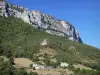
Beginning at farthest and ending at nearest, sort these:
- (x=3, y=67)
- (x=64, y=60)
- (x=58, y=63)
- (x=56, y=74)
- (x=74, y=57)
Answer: (x=74, y=57) < (x=64, y=60) < (x=58, y=63) < (x=56, y=74) < (x=3, y=67)

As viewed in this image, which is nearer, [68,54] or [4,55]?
[4,55]

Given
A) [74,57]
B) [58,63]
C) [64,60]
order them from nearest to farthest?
[58,63]
[64,60]
[74,57]

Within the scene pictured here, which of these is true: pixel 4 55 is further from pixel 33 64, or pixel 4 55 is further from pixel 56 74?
pixel 56 74

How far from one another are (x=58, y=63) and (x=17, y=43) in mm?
44617

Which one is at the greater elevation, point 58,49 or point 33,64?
point 58,49

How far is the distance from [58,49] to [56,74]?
69.2 metres

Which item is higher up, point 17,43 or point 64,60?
point 17,43

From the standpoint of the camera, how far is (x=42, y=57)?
177 metres

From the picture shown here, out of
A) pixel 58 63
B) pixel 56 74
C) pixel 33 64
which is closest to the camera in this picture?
pixel 56 74

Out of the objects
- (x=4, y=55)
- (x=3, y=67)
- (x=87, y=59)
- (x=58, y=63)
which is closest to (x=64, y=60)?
(x=58, y=63)

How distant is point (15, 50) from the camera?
17900cm

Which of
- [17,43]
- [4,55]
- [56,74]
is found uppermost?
[17,43]

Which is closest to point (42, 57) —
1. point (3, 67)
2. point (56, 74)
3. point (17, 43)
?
point (17, 43)

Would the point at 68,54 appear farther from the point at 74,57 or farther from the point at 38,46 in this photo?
the point at 38,46
